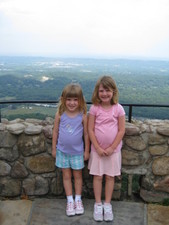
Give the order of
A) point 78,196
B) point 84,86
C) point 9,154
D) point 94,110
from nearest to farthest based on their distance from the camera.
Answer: point 94,110 → point 78,196 → point 9,154 → point 84,86

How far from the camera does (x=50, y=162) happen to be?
3221mm

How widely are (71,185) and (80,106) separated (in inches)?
40.1

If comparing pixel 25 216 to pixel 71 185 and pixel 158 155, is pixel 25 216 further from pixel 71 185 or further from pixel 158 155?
pixel 158 155

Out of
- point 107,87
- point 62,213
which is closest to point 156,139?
point 107,87

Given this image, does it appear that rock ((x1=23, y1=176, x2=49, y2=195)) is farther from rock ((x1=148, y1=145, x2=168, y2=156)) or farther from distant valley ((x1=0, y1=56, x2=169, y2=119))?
rock ((x1=148, y1=145, x2=168, y2=156))

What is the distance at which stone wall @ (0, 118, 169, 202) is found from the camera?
3.10 m

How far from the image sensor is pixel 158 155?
3141 millimetres

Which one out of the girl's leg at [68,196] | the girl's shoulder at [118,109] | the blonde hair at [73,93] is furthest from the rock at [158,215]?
the blonde hair at [73,93]

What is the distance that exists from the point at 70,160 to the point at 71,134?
33cm

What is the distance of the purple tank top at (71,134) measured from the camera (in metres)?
2.77

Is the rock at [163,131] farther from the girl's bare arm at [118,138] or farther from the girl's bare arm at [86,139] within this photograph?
the girl's bare arm at [86,139]

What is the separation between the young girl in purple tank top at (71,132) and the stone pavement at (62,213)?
0.14 meters

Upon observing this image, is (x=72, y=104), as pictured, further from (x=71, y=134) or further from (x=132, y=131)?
(x=132, y=131)

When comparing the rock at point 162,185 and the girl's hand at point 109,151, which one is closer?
the girl's hand at point 109,151
